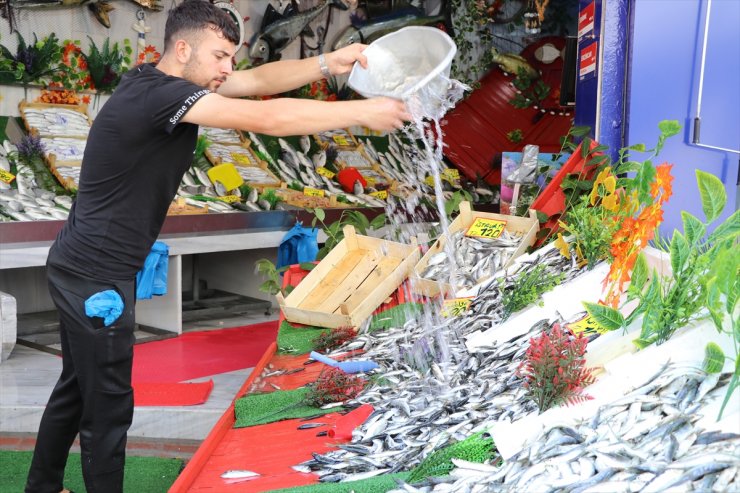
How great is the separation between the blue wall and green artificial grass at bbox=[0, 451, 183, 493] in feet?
8.43

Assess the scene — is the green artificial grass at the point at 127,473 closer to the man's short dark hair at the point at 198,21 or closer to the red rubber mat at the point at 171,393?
the red rubber mat at the point at 171,393

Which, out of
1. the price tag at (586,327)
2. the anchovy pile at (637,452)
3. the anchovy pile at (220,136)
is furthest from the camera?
the anchovy pile at (220,136)

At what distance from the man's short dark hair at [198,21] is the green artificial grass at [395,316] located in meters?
1.72

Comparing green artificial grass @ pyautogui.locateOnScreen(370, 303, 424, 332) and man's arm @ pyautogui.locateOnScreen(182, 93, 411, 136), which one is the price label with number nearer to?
green artificial grass @ pyautogui.locateOnScreen(370, 303, 424, 332)

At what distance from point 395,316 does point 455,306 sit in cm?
44

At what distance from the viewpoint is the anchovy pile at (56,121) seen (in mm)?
6492

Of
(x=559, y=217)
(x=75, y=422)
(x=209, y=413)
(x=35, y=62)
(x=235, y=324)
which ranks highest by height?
(x=35, y=62)

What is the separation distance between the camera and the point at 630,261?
2654 mm

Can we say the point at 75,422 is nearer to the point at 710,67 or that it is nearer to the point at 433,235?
the point at 433,235

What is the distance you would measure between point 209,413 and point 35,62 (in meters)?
3.97

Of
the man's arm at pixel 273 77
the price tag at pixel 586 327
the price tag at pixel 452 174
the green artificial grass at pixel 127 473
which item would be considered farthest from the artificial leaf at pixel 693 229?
the price tag at pixel 452 174

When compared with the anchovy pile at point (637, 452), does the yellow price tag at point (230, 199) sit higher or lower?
lower

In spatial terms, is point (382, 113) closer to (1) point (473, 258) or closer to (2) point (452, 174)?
(1) point (473, 258)

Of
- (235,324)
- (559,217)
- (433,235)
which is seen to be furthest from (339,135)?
(559,217)
